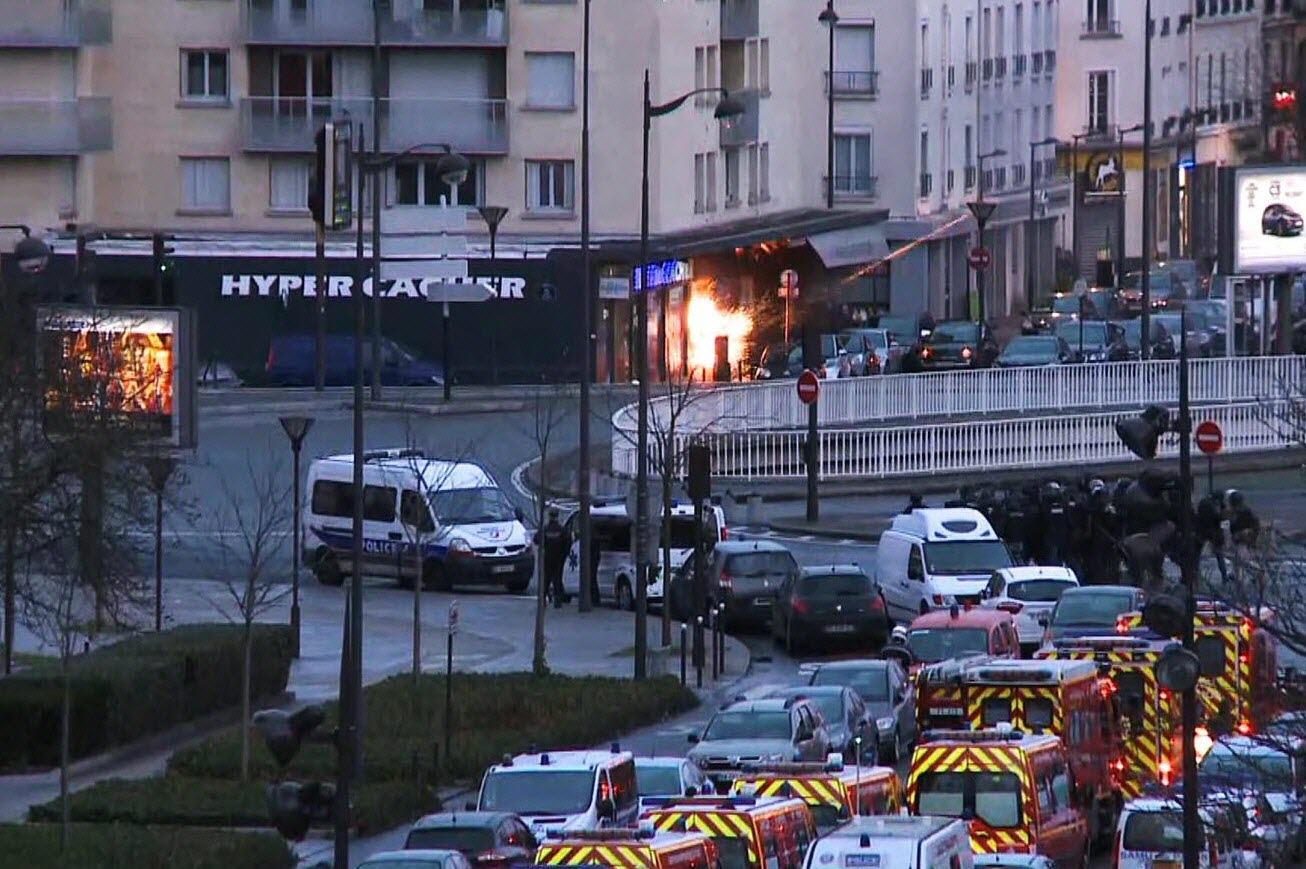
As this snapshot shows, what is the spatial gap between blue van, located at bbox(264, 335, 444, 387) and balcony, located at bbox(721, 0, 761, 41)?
15.7 m

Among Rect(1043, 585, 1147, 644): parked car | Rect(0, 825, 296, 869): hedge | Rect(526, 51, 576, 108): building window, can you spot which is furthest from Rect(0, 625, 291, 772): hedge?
Rect(526, 51, 576, 108): building window

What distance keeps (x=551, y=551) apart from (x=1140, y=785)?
1647 centimetres

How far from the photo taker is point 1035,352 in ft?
254

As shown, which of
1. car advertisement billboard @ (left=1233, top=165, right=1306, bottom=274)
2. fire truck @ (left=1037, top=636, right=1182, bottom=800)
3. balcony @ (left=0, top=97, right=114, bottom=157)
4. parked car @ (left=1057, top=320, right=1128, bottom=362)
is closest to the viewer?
fire truck @ (left=1037, top=636, right=1182, bottom=800)

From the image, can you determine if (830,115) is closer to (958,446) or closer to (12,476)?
(958,446)

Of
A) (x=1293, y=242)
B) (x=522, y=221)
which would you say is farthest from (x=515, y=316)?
(x=1293, y=242)

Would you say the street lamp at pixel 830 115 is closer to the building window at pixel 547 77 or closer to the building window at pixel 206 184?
the building window at pixel 547 77

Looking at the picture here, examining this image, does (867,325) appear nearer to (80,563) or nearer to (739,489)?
(739,489)

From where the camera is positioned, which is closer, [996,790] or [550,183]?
[996,790]

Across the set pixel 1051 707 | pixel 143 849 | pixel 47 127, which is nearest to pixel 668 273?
pixel 47 127

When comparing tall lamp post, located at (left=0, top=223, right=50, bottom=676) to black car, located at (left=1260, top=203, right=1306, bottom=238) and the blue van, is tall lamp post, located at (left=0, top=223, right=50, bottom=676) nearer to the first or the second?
the blue van

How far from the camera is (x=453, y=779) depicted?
32.7m

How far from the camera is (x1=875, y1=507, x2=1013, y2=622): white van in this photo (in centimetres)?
4491

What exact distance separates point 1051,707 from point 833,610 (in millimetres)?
12959
